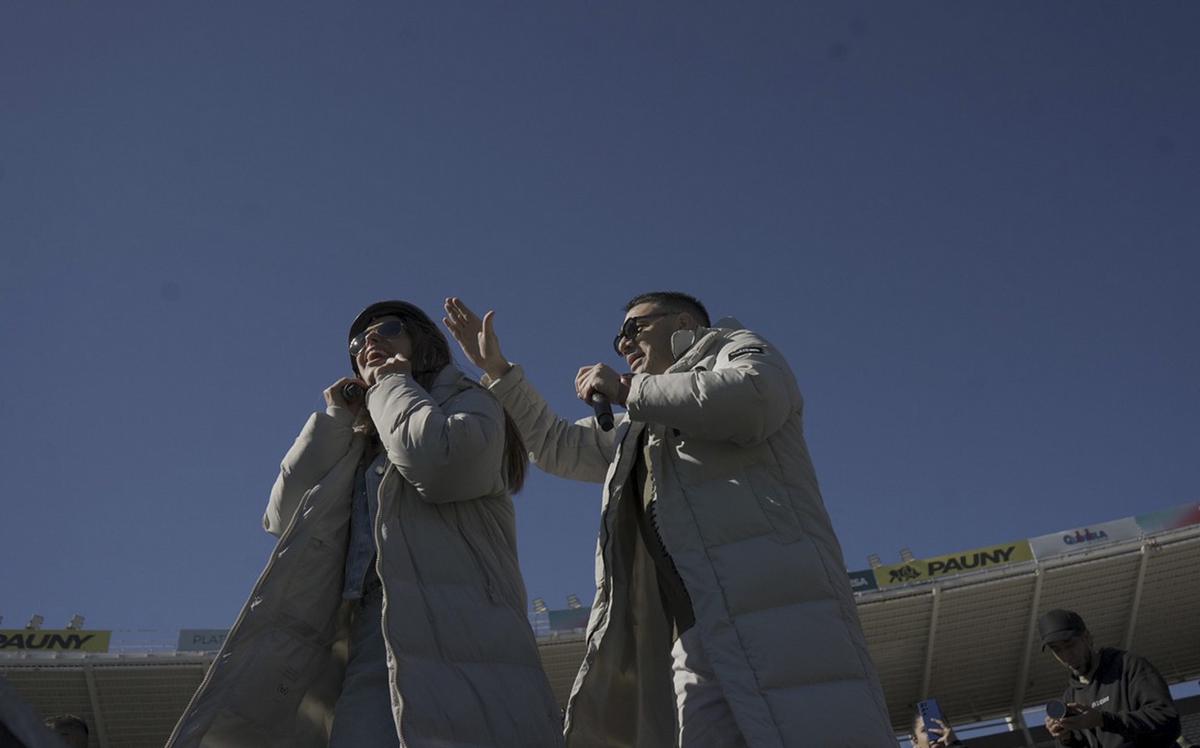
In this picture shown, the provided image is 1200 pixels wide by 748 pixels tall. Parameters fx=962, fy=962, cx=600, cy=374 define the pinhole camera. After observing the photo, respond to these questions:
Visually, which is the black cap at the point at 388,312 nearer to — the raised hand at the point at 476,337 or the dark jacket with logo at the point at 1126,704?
the raised hand at the point at 476,337

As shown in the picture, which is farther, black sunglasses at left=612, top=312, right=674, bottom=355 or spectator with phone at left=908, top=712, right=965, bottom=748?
spectator with phone at left=908, top=712, right=965, bottom=748

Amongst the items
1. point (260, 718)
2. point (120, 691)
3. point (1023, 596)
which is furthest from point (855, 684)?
point (1023, 596)

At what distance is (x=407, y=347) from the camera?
2.94 metres

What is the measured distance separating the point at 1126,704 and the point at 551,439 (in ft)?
8.46

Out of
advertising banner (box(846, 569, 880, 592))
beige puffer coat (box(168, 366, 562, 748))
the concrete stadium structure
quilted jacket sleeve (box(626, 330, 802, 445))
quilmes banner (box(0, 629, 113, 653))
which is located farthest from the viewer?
advertising banner (box(846, 569, 880, 592))

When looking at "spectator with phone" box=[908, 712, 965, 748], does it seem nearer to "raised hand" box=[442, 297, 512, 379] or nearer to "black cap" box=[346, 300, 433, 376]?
"raised hand" box=[442, 297, 512, 379]

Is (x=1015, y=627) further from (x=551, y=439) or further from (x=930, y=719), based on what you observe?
(x=551, y=439)

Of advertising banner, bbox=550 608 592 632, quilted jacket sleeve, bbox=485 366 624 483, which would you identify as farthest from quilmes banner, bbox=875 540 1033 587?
quilted jacket sleeve, bbox=485 366 624 483

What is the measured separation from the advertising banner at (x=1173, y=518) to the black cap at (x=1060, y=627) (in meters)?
30.3

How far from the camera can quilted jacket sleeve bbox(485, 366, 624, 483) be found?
3.53m

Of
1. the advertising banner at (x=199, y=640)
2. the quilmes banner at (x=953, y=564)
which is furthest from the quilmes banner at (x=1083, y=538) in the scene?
the advertising banner at (x=199, y=640)

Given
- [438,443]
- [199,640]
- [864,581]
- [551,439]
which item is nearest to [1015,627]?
[864,581]

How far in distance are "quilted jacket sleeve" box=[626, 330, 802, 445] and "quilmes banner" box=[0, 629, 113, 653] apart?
2806cm

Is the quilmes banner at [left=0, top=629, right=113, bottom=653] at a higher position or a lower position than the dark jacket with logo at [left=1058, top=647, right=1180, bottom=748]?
higher
